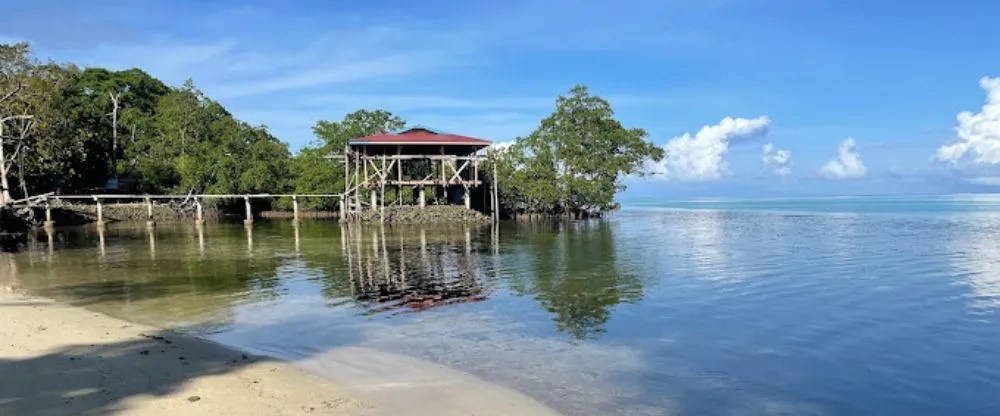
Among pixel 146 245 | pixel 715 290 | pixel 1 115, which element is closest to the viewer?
pixel 715 290

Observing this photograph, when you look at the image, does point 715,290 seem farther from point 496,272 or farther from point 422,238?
point 422,238

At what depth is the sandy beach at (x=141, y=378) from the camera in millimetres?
6223

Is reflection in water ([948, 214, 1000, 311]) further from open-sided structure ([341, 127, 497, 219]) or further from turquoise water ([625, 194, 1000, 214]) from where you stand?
turquoise water ([625, 194, 1000, 214])

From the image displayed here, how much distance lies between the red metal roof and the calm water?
20.2 m

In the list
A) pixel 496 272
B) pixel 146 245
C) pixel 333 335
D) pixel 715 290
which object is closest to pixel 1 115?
pixel 146 245

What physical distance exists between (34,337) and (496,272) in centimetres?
1165

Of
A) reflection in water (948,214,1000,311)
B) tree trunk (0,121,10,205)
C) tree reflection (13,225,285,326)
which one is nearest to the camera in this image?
tree reflection (13,225,285,326)

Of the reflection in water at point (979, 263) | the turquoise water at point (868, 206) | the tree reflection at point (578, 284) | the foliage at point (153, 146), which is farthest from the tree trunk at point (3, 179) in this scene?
the turquoise water at point (868, 206)

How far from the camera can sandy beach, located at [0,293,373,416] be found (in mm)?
6223

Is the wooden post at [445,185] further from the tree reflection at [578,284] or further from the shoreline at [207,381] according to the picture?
the shoreline at [207,381]

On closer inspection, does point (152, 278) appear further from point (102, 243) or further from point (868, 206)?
point (868, 206)

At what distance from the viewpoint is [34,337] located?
889 centimetres

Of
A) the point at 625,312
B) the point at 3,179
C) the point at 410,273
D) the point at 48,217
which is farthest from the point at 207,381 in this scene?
the point at 48,217

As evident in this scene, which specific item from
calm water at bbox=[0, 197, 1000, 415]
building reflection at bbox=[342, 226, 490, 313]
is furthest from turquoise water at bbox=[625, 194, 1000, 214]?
building reflection at bbox=[342, 226, 490, 313]
